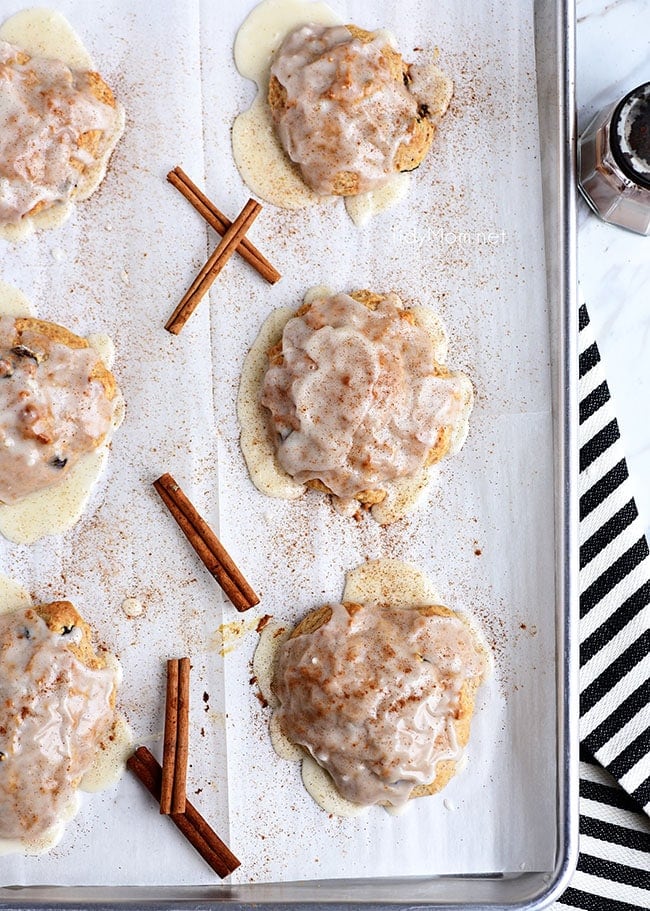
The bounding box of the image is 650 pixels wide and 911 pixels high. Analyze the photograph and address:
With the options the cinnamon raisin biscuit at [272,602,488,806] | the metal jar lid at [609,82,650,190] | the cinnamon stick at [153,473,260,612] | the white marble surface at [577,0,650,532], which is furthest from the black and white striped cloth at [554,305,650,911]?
the cinnamon stick at [153,473,260,612]

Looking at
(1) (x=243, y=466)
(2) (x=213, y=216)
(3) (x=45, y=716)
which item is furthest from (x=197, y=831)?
(2) (x=213, y=216)

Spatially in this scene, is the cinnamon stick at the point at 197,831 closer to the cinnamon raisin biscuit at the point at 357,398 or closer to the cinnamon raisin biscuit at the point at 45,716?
the cinnamon raisin biscuit at the point at 45,716

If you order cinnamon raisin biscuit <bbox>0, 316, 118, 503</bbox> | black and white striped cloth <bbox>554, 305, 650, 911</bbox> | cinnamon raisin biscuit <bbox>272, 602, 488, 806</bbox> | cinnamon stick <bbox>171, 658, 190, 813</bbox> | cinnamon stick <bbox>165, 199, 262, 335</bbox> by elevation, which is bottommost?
black and white striped cloth <bbox>554, 305, 650, 911</bbox>

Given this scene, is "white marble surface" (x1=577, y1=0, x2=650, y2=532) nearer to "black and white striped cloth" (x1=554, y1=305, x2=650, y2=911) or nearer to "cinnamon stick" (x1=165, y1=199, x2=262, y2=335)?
"black and white striped cloth" (x1=554, y1=305, x2=650, y2=911)

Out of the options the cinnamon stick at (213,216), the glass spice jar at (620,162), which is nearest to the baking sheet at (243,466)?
the cinnamon stick at (213,216)

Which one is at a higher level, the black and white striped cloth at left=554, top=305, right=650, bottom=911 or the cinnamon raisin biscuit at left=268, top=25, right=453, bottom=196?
the cinnamon raisin biscuit at left=268, top=25, right=453, bottom=196

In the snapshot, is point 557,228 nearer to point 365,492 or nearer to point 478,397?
point 478,397

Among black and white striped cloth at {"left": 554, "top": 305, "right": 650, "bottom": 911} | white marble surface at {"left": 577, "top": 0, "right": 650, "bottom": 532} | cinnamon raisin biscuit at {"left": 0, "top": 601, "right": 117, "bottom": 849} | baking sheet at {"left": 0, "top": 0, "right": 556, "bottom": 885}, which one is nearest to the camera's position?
cinnamon raisin biscuit at {"left": 0, "top": 601, "right": 117, "bottom": 849}
